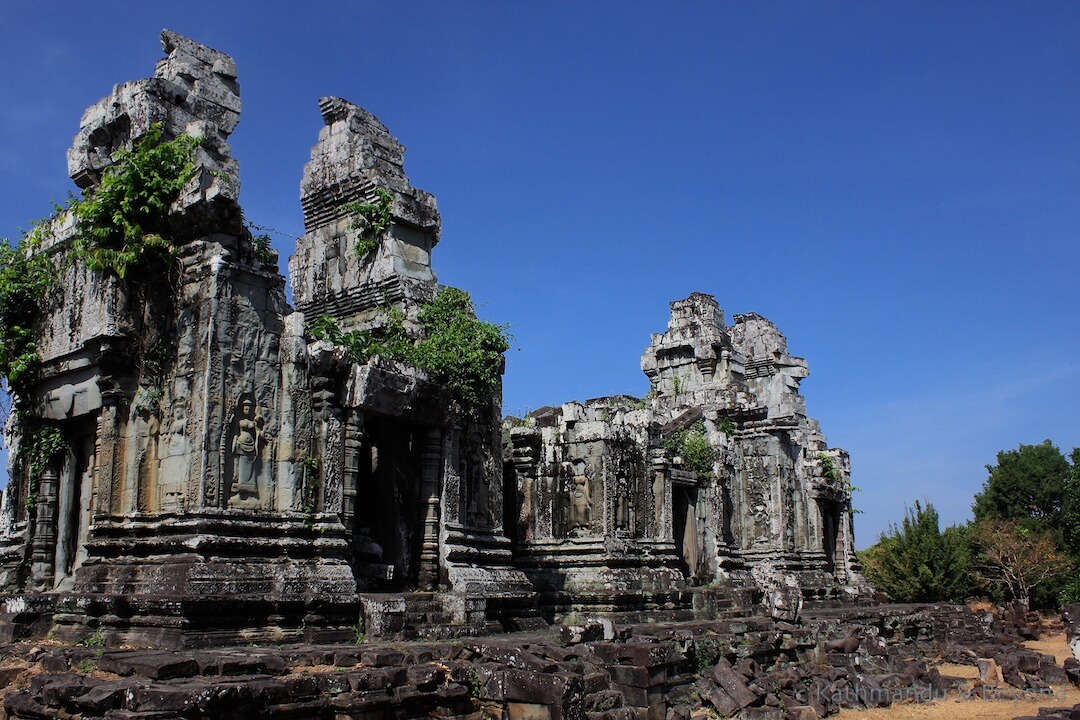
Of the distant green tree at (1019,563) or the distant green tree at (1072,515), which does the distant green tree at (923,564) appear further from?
the distant green tree at (1072,515)

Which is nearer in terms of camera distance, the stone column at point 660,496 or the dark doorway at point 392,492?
the dark doorway at point 392,492

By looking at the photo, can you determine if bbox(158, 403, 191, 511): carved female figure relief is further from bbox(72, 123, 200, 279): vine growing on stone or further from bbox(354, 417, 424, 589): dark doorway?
bbox(354, 417, 424, 589): dark doorway

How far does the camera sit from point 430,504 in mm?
13758

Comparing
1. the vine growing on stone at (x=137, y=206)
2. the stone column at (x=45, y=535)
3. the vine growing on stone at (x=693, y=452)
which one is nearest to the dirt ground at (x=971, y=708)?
the vine growing on stone at (x=693, y=452)

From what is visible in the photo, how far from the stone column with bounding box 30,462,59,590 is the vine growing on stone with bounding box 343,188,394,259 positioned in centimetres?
554

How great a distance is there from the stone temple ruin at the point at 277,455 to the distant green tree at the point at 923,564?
15.9 metres

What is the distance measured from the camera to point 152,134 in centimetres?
1209

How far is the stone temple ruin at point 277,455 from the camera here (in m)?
11.0

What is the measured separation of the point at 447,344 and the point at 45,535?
594 cm

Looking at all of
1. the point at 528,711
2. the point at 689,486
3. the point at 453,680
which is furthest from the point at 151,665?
the point at 689,486

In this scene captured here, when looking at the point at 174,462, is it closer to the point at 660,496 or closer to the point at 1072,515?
the point at 660,496

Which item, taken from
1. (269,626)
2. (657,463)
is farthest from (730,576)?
(269,626)

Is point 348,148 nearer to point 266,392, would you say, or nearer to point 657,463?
point 266,392

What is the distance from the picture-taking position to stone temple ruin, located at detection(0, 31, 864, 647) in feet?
36.0
